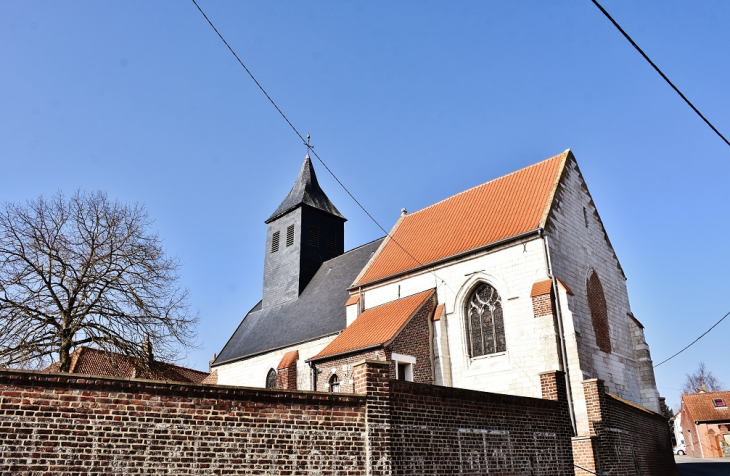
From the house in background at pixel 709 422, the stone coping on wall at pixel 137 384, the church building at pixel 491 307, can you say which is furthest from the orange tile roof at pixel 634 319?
the house in background at pixel 709 422

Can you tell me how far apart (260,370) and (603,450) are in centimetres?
1465

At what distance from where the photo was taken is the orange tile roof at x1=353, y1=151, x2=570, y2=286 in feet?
56.0

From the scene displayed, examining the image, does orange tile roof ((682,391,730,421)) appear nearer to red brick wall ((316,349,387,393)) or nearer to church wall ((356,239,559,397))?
church wall ((356,239,559,397))

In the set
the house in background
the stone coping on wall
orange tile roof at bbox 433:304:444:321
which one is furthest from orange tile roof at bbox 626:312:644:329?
the house in background

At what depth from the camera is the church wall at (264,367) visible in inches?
813

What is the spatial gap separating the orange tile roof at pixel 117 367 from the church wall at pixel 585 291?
11564 millimetres

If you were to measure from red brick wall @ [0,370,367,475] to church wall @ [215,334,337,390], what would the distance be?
10021 millimetres

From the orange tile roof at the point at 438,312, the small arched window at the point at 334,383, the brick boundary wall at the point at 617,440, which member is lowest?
the brick boundary wall at the point at 617,440

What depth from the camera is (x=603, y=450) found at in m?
12.8

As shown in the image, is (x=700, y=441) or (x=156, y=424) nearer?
(x=156, y=424)

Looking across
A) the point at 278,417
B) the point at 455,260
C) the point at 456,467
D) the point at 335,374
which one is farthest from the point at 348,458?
the point at 455,260

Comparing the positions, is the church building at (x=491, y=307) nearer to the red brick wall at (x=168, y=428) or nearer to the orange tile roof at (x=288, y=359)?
the orange tile roof at (x=288, y=359)

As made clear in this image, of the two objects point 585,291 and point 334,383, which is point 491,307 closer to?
point 585,291

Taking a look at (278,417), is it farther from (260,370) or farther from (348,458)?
(260,370)
